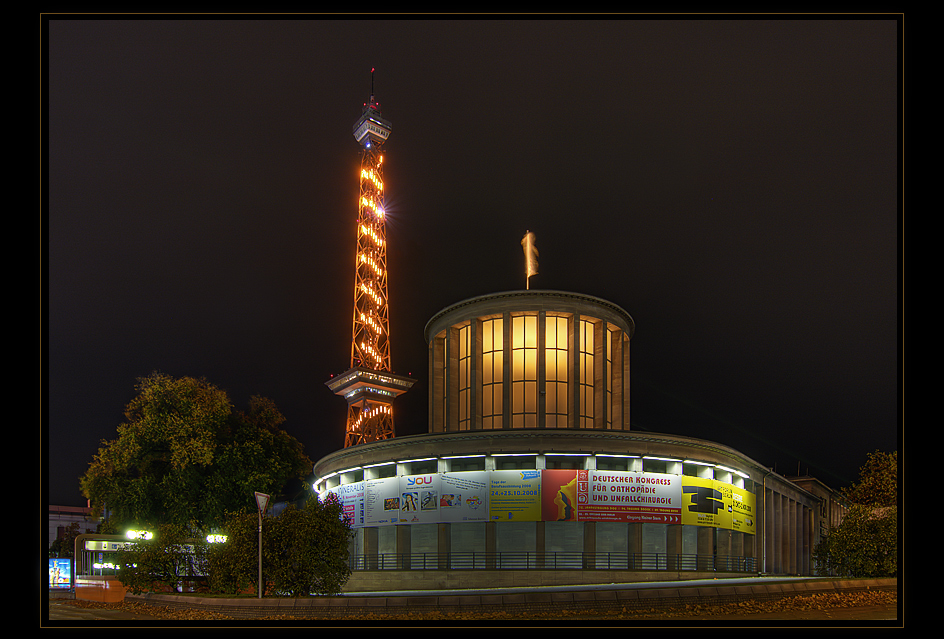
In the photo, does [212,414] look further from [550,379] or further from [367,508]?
[550,379]

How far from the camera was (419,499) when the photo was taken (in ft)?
122

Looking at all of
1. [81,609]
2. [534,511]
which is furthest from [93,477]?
[534,511]

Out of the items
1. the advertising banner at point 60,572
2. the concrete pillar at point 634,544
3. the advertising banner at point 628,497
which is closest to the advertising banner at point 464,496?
the advertising banner at point 628,497

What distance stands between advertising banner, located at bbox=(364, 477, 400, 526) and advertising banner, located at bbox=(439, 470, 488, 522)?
2.66 meters

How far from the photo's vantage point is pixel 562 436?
36531 mm

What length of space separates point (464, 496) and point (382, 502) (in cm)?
467

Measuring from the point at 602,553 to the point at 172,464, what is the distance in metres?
23.7

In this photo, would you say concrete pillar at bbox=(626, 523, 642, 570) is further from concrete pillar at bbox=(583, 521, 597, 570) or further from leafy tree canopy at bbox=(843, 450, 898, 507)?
leafy tree canopy at bbox=(843, 450, 898, 507)

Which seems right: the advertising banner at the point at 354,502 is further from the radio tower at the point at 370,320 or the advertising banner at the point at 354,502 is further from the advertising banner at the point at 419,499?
the radio tower at the point at 370,320

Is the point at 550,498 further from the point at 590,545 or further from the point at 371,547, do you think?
the point at 371,547

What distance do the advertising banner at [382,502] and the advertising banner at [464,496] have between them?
2658 mm

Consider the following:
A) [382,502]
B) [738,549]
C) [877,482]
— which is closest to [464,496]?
[382,502]

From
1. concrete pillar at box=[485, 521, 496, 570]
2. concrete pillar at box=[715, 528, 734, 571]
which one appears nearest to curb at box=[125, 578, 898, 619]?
concrete pillar at box=[485, 521, 496, 570]

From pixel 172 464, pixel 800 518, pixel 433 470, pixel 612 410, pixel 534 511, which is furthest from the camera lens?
pixel 800 518
